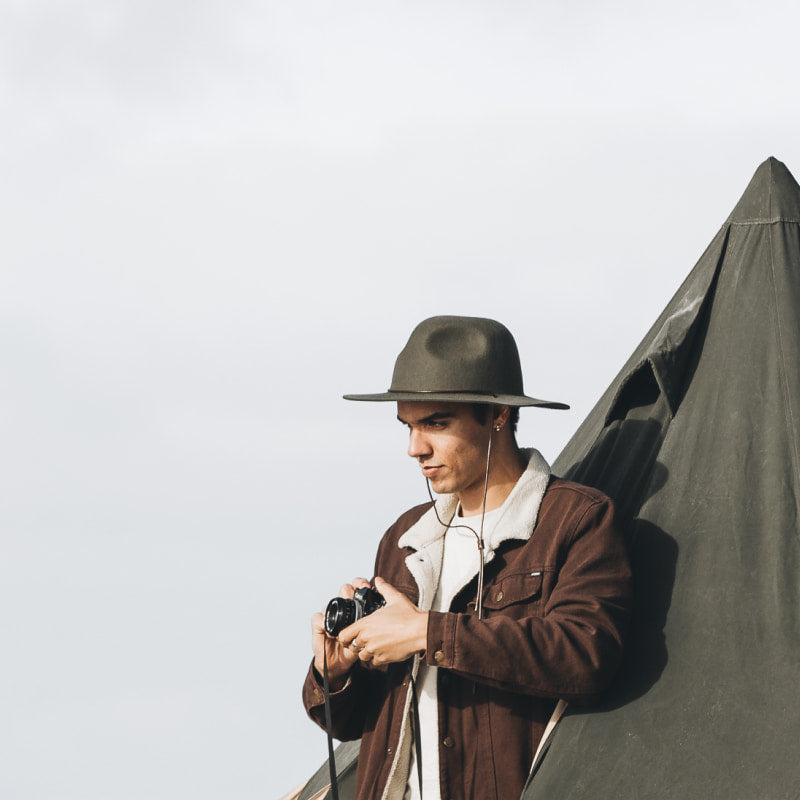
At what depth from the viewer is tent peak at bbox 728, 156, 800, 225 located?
4.91 meters

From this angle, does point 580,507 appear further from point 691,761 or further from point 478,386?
point 691,761

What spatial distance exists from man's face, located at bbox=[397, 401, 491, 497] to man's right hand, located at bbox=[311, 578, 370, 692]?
0.38m

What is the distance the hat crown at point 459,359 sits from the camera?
417 centimetres

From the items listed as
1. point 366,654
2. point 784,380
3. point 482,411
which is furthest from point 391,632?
point 784,380

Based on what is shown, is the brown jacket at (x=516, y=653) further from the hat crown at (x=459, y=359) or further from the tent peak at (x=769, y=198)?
the tent peak at (x=769, y=198)

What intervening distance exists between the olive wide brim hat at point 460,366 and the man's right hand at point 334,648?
1.86ft

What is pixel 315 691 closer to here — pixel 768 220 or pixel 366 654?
pixel 366 654

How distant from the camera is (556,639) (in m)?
3.79

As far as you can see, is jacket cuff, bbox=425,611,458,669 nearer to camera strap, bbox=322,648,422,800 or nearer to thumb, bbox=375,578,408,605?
thumb, bbox=375,578,408,605

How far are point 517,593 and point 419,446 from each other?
51cm

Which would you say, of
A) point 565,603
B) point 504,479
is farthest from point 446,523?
point 565,603

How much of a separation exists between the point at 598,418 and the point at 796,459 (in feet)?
3.71

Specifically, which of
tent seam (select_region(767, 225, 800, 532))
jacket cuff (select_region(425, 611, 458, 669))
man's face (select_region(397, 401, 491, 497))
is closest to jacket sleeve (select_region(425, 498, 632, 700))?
jacket cuff (select_region(425, 611, 458, 669))

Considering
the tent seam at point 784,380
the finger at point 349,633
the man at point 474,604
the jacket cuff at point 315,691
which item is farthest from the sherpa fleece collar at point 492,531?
the tent seam at point 784,380
